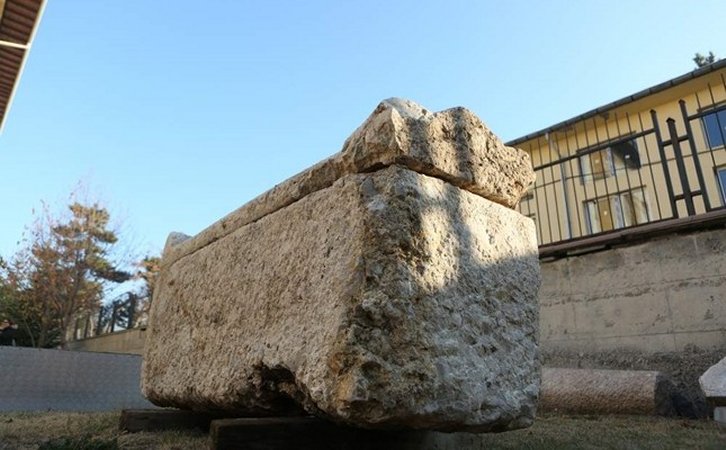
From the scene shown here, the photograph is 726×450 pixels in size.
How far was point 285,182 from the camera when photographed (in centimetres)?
198

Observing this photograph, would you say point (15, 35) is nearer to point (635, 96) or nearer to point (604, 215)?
point (604, 215)

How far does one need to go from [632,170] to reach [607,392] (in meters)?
4.48

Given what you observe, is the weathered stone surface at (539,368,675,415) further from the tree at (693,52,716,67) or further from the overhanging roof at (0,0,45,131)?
the tree at (693,52,716,67)

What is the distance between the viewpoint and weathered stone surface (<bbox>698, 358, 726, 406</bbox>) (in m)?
2.61

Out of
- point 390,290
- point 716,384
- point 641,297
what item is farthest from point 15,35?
point 716,384

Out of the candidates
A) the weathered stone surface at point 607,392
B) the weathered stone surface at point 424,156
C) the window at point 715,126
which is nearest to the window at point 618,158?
the window at point 715,126

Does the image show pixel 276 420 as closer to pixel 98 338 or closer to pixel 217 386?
pixel 217 386

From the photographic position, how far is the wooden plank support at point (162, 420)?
7.79ft

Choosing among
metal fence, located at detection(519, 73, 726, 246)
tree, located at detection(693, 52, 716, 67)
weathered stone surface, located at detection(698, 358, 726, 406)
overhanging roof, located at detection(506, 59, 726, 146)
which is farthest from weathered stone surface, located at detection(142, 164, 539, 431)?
tree, located at detection(693, 52, 716, 67)

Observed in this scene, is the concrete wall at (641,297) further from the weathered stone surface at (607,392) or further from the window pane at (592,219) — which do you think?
the window pane at (592,219)

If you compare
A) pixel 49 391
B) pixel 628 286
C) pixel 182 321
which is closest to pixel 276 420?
pixel 182 321

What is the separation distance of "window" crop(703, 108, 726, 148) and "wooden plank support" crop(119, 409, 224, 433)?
4.55 meters

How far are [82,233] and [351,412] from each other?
13.2m

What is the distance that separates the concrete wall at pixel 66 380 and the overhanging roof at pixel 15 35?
2.69 m
